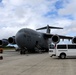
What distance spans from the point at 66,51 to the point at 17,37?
515 inches

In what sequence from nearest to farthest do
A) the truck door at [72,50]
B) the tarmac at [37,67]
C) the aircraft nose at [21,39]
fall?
the tarmac at [37,67], the truck door at [72,50], the aircraft nose at [21,39]

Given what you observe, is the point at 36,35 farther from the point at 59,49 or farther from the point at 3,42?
the point at 59,49

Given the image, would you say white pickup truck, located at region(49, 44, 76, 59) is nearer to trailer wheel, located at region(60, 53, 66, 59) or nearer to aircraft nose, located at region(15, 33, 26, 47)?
trailer wheel, located at region(60, 53, 66, 59)

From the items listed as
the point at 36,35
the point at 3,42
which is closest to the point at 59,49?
the point at 36,35

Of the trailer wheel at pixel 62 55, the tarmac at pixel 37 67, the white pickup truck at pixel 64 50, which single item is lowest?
the tarmac at pixel 37 67

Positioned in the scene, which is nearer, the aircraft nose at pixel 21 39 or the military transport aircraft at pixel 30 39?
the aircraft nose at pixel 21 39

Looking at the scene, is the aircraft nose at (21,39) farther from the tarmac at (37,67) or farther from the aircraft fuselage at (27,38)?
the tarmac at (37,67)

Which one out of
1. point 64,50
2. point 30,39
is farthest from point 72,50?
point 30,39

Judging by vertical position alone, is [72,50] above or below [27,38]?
below

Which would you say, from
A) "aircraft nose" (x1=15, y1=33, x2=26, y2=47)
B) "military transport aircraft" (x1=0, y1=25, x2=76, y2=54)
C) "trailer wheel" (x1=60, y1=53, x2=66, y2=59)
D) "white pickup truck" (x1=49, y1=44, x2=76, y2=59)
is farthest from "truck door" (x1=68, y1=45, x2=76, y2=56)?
"aircraft nose" (x1=15, y1=33, x2=26, y2=47)

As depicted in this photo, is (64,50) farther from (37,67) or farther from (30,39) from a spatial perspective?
(30,39)

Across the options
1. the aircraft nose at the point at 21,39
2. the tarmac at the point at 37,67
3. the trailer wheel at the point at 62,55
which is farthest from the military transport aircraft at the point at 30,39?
the tarmac at the point at 37,67

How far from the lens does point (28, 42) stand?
38062 millimetres

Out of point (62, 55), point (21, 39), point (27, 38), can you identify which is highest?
point (27, 38)
